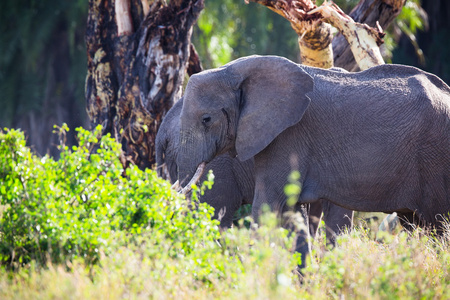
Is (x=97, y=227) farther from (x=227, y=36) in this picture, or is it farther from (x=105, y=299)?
(x=227, y=36)

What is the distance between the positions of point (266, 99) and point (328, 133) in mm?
646

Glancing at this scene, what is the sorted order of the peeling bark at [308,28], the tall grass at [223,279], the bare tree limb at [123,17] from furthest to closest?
the bare tree limb at [123,17] < the peeling bark at [308,28] < the tall grass at [223,279]

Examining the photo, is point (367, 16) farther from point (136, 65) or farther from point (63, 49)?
point (63, 49)

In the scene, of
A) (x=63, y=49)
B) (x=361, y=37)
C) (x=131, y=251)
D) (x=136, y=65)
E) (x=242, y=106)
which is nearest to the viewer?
(x=131, y=251)

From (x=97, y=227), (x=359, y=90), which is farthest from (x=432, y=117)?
(x=97, y=227)

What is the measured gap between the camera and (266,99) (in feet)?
19.4

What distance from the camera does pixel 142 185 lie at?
15.7ft

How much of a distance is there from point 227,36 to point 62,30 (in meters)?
7.36

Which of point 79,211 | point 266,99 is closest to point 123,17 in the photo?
point 266,99

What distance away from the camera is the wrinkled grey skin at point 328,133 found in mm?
5777

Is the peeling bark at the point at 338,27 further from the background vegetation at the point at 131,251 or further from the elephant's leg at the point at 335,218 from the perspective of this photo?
the background vegetation at the point at 131,251

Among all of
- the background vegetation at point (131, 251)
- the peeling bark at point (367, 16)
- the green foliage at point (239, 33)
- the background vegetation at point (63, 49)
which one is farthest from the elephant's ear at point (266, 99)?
the green foliage at point (239, 33)

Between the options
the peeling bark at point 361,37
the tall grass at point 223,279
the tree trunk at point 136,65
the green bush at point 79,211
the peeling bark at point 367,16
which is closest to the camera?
the tall grass at point 223,279

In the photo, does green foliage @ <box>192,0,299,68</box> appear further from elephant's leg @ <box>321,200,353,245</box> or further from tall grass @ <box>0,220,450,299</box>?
tall grass @ <box>0,220,450,299</box>
